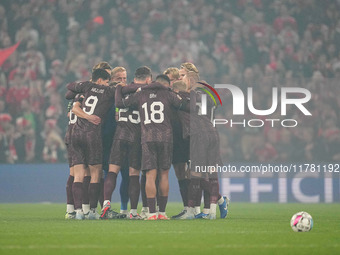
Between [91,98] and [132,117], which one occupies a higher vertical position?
[91,98]

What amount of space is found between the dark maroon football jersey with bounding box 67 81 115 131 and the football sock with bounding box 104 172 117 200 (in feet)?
2.27

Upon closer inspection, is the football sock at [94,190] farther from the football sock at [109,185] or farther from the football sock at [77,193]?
the football sock at [77,193]

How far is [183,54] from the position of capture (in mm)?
18438

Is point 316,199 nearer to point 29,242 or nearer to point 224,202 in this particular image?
point 224,202

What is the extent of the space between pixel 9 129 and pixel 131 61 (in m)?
3.77

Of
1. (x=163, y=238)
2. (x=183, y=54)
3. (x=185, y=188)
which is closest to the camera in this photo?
(x=163, y=238)

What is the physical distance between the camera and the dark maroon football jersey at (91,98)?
31.4 feet

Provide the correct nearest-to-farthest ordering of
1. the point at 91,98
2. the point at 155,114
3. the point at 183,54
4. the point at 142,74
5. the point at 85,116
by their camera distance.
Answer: the point at 155,114
the point at 85,116
the point at 91,98
the point at 142,74
the point at 183,54

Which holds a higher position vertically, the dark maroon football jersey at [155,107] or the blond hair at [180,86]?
the blond hair at [180,86]

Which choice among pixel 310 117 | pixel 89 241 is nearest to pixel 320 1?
pixel 310 117

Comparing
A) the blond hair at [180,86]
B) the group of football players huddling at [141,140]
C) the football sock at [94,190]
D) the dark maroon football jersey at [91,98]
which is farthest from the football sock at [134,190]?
the blond hair at [180,86]

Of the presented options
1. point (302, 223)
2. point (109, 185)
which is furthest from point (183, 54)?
point (302, 223)

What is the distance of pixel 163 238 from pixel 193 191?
3.23 meters

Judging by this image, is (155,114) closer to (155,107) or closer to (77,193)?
(155,107)
